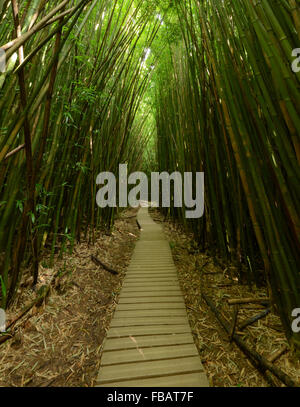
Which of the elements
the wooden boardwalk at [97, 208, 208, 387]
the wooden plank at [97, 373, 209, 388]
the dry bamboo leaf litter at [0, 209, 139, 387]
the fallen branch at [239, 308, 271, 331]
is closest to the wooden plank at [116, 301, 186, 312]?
the wooden boardwalk at [97, 208, 208, 387]

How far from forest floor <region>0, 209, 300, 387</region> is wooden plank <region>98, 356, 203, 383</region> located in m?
0.09

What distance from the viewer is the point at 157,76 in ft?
11.0

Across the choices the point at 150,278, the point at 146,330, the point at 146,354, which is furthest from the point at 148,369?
the point at 150,278

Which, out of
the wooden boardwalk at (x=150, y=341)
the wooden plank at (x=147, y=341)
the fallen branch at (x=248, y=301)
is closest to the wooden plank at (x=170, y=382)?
the wooden boardwalk at (x=150, y=341)

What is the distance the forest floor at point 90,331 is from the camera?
868 mm

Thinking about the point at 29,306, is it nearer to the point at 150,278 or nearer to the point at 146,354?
the point at 146,354

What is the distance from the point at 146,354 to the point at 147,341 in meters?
0.08

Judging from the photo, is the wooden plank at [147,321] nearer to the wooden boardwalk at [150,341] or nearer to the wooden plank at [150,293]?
the wooden boardwalk at [150,341]

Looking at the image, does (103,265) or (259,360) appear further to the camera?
(103,265)

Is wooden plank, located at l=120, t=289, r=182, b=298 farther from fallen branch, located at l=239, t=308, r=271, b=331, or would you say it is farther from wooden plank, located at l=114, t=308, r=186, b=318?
fallen branch, located at l=239, t=308, r=271, b=331

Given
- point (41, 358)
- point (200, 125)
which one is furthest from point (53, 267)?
point (200, 125)

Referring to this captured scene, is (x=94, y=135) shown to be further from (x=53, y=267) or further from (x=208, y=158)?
(x=53, y=267)

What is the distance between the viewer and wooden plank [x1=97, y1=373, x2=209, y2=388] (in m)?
0.80

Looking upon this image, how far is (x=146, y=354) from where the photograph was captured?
0.93 metres
